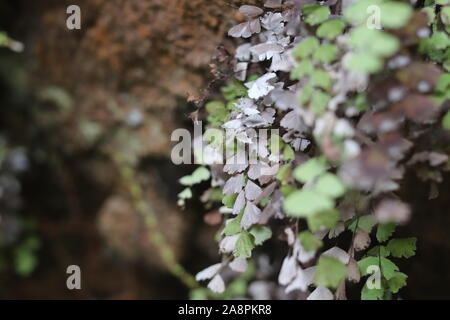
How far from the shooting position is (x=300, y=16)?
0.96 metres

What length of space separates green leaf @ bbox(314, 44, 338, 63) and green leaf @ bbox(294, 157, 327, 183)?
0.19m

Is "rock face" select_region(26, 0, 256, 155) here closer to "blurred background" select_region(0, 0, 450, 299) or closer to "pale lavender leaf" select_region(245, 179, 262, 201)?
"blurred background" select_region(0, 0, 450, 299)

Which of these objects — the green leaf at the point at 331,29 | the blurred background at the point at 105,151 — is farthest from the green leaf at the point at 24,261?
the green leaf at the point at 331,29

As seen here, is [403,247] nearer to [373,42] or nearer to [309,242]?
[309,242]

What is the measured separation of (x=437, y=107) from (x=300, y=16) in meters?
0.35

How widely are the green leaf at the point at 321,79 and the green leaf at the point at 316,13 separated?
119 mm

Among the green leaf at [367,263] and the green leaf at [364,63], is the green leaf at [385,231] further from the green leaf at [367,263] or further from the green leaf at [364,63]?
the green leaf at [364,63]

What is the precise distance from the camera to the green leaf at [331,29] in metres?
0.83

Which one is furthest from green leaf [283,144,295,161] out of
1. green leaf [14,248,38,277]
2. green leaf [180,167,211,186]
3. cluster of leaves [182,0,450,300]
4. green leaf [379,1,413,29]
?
green leaf [14,248,38,277]

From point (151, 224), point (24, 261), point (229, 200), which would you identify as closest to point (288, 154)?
point (229, 200)

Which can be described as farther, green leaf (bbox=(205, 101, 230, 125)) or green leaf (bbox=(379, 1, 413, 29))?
green leaf (bbox=(205, 101, 230, 125))

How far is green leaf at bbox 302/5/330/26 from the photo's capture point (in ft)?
2.82

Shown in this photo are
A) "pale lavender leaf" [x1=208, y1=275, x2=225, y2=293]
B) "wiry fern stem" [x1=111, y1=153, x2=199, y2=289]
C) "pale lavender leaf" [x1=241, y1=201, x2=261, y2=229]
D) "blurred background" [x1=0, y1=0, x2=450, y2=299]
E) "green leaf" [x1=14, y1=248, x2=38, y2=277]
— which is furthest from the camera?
"green leaf" [x1=14, y1=248, x2=38, y2=277]
